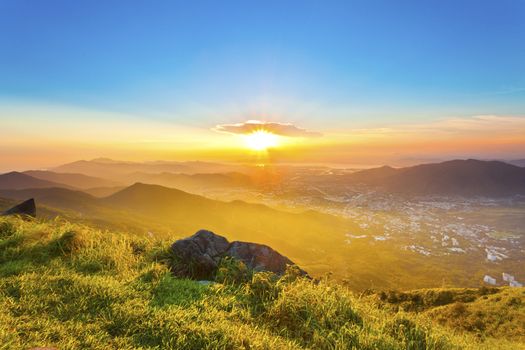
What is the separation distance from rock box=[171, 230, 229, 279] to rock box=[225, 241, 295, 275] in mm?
860

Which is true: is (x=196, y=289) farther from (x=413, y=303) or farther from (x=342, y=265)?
(x=342, y=265)

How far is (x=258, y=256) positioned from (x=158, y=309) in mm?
6931

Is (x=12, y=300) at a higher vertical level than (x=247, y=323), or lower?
higher

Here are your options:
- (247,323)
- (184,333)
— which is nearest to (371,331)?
(247,323)

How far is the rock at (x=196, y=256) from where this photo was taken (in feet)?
34.6

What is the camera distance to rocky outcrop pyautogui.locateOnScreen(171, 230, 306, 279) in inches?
420

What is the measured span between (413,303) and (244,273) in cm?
1147

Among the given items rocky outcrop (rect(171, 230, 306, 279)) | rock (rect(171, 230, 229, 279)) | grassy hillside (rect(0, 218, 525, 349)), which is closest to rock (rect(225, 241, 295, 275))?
rocky outcrop (rect(171, 230, 306, 279))

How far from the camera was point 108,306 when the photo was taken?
6566 mm

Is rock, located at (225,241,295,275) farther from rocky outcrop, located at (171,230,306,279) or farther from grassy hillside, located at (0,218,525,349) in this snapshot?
grassy hillside, located at (0,218,525,349)

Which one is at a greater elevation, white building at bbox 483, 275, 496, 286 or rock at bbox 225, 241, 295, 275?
rock at bbox 225, 241, 295, 275

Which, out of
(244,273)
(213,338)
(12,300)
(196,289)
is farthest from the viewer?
(244,273)

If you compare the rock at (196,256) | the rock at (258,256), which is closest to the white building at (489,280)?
the rock at (258,256)

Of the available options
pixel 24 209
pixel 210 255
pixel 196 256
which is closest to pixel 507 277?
pixel 210 255
